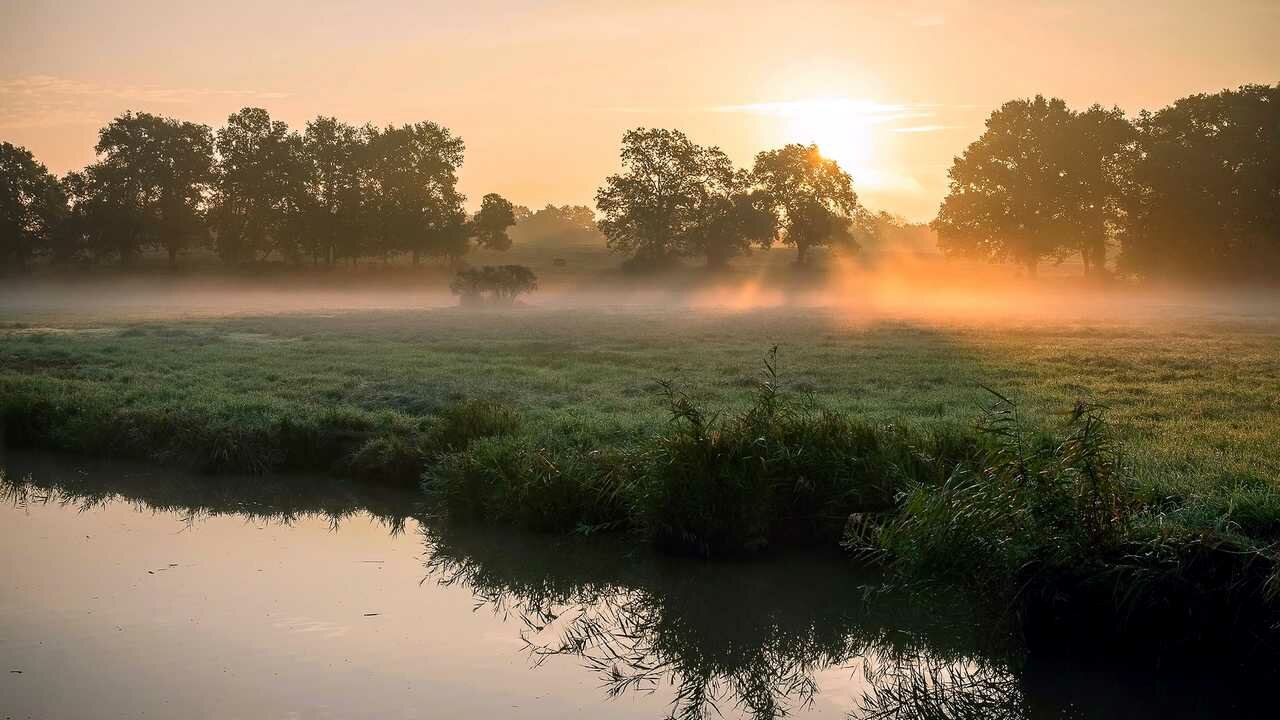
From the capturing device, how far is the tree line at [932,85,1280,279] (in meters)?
68.6

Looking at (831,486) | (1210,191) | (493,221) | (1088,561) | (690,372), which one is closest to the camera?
(1088,561)

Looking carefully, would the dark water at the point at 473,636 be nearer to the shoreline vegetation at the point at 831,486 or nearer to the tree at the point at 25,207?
the shoreline vegetation at the point at 831,486

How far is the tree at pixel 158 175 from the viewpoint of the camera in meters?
85.6

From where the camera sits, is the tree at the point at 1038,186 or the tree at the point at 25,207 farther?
the tree at the point at 25,207

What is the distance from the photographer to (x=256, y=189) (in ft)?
288

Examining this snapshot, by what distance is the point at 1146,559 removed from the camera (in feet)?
26.0

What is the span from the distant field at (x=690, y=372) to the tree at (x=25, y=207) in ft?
163

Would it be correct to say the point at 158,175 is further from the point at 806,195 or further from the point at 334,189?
the point at 806,195

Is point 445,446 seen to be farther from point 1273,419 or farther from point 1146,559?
point 1273,419

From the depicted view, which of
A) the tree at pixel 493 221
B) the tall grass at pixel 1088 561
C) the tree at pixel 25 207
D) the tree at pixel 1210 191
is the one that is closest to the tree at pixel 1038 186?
the tree at pixel 1210 191

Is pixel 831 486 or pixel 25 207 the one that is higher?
pixel 25 207

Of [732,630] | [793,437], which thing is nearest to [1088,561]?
[732,630]

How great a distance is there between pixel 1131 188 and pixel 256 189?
2518 inches

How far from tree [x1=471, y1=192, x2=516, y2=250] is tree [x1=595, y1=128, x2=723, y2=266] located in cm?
774
